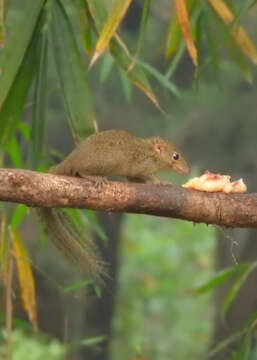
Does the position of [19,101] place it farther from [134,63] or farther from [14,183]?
[14,183]

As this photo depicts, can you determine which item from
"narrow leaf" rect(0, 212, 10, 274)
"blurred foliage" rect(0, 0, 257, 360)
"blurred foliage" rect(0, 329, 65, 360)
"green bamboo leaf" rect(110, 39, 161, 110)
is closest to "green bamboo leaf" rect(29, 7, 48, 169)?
"blurred foliage" rect(0, 0, 257, 360)

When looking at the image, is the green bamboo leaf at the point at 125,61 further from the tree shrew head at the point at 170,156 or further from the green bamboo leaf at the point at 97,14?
the tree shrew head at the point at 170,156

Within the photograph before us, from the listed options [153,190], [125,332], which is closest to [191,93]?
[125,332]

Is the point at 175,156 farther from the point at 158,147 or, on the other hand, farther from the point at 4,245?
the point at 4,245

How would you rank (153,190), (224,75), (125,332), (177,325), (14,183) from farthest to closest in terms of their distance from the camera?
(177,325), (125,332), (224,75), (153,190), (14,183)

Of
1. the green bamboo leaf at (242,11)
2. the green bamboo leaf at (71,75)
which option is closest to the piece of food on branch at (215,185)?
the green bamboo leaf at (71,75)
